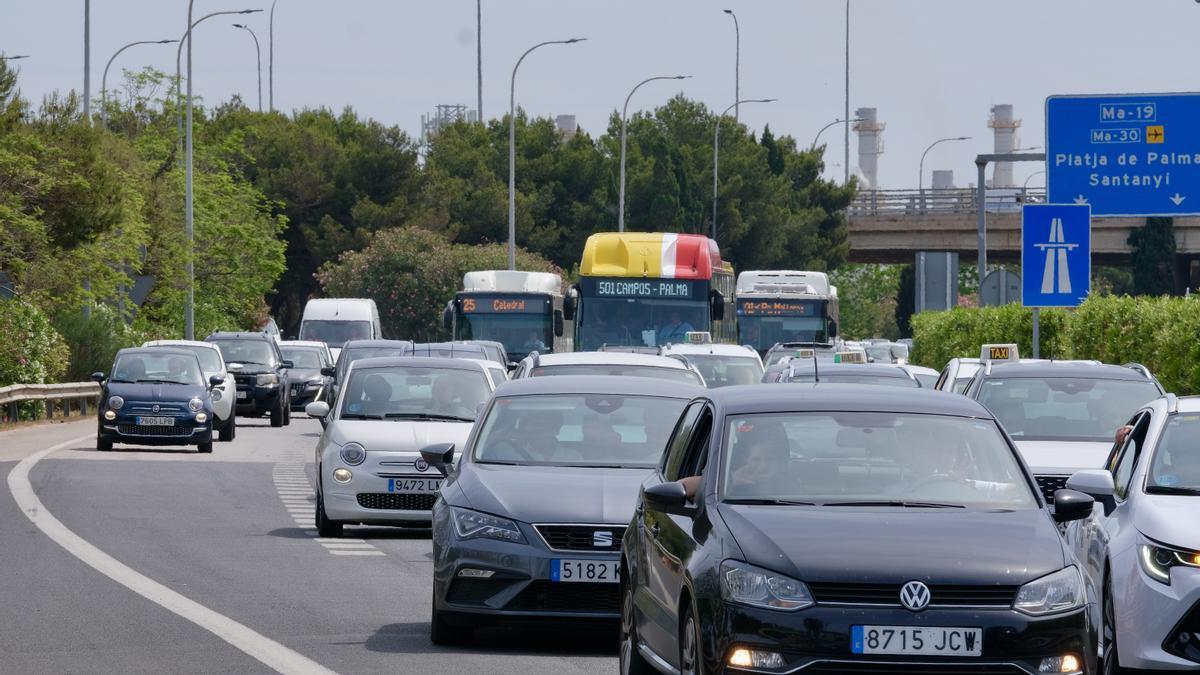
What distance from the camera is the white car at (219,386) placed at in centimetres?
3488

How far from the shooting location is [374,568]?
53.4 feet

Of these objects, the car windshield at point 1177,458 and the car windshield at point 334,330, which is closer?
the car windshield at point 1177,458

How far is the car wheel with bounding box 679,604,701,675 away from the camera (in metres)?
8.24

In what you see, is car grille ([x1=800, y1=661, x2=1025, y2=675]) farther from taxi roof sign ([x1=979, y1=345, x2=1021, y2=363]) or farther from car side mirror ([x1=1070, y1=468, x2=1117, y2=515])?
taxi roof sign ([x1=979, y1=345, x2=1021, y2=363])

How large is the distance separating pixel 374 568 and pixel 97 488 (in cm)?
895

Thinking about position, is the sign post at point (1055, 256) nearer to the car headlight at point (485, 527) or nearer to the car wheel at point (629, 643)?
the car headlight at point (485, 527)

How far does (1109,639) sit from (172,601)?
5.96m

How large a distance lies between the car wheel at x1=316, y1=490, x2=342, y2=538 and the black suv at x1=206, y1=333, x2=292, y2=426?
22788 millimetres

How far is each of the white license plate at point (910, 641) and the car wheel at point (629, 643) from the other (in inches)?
73.2

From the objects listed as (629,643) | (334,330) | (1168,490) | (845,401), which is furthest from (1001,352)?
(334,330)

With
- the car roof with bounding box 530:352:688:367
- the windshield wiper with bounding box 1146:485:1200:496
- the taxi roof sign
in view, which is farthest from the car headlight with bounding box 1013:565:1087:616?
the taxi roof sign

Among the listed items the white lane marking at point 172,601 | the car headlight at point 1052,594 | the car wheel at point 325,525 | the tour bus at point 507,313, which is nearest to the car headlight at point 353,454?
the car wheel at point 325,525

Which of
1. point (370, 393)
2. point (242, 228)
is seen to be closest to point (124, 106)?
point (242, 228)

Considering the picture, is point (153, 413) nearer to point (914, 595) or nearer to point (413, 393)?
point (413, 393)
